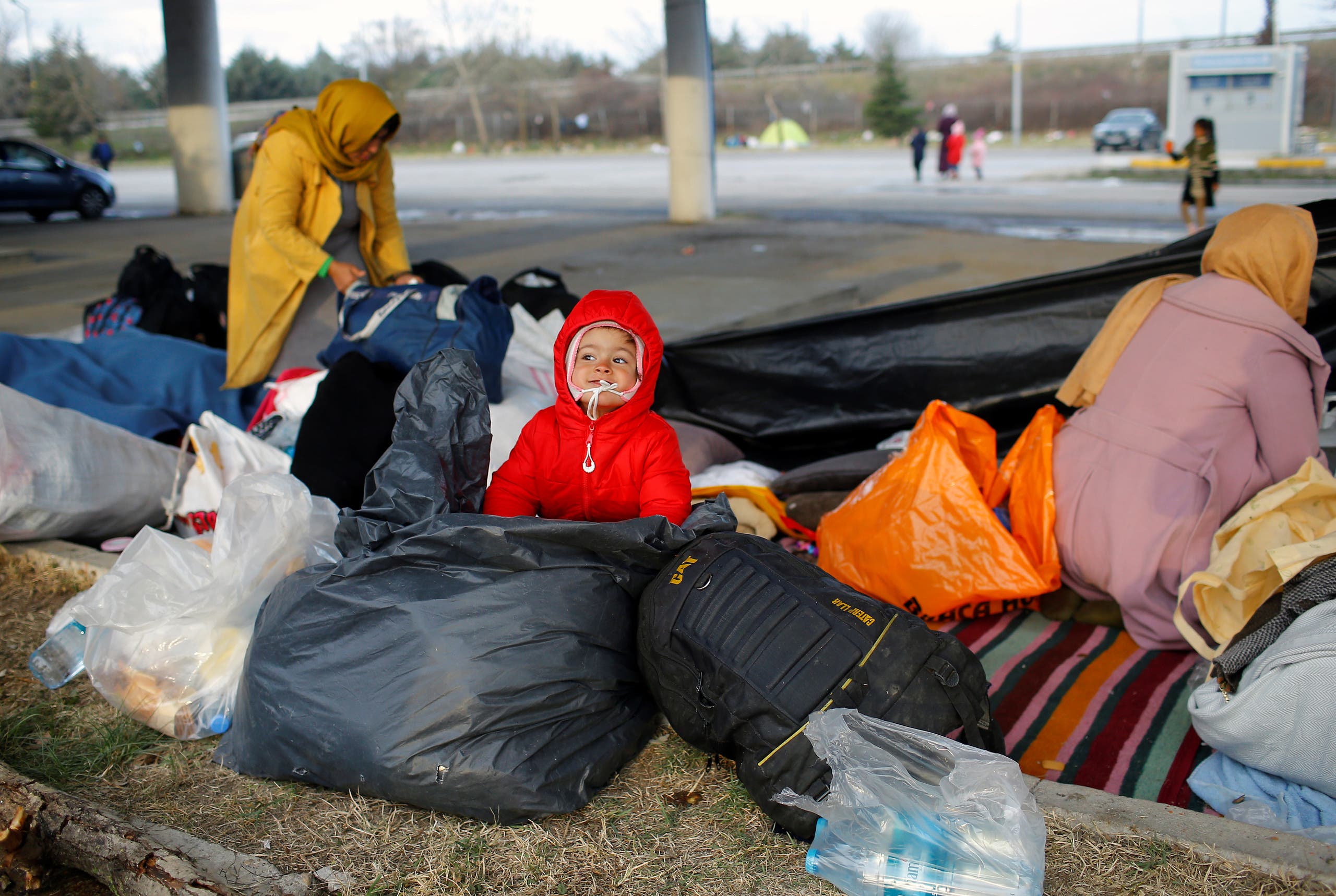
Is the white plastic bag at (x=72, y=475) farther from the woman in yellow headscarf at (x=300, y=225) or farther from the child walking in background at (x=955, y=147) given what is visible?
the child walking in background at (x=955, y=147)

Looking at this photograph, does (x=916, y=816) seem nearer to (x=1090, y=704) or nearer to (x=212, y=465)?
(x=1090, y=704)

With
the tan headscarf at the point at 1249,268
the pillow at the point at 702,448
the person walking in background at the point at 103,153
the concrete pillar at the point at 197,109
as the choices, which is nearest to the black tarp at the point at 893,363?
the pillow at the point at 702,448

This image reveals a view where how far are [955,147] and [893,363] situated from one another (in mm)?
19735

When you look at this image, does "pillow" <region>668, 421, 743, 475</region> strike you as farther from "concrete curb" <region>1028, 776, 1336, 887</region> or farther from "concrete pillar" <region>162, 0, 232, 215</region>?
"concrete pillar" <region>162, 0, 232, 215</region>

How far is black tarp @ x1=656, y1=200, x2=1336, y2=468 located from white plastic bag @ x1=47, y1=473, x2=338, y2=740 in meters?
2.11

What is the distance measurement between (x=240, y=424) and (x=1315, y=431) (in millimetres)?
3649

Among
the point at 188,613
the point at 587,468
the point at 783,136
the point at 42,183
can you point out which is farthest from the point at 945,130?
the point at 188,613

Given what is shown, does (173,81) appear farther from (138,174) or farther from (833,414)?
(138,174)

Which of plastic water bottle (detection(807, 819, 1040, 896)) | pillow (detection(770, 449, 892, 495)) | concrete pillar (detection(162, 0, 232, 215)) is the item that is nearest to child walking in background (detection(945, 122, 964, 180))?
concrete pillar (detection(162, 0, 232, 215))

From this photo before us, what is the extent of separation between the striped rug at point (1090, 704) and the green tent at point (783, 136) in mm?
39052

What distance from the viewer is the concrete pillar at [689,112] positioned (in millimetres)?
12562

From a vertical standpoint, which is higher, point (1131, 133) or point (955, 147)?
point (1131, 133)

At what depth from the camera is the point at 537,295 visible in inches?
187

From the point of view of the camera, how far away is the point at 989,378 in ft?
13.1
